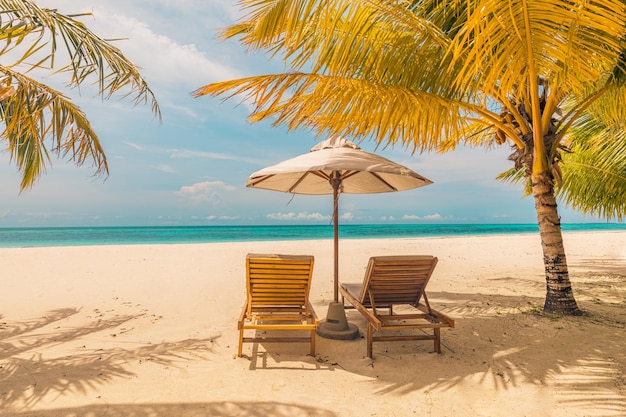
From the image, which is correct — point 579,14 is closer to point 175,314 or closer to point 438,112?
point 438,112

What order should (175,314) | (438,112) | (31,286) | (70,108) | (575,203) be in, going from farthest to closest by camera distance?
(575,203) < (31,286) < (175,314) < (70,108) < (438,112)

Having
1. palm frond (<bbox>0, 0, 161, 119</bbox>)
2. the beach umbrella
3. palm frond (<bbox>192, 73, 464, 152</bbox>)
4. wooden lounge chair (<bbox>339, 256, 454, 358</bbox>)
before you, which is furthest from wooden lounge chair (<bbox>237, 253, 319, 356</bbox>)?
palm frond (<bbox>0, 0, 161, 119</bbox>)

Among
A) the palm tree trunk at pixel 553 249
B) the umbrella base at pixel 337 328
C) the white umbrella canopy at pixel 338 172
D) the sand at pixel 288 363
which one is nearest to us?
the sand at pixel 288 363

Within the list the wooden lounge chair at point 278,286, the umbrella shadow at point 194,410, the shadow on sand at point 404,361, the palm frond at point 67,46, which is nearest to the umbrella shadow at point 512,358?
the shadow on sand at point 404,361

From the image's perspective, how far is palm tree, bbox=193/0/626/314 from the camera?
3301mm

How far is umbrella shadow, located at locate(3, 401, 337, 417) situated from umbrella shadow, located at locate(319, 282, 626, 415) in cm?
71

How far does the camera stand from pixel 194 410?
8.12ft

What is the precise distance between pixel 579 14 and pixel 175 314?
210 inches

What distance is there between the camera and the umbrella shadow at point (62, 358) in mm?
2756

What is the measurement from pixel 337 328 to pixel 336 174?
1.81 meters

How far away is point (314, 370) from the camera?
3178mm

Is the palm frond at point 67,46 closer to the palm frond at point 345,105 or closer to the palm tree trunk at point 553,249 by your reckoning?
the palm frond at point 345,105

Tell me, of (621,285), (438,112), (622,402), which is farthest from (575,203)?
(622,402)

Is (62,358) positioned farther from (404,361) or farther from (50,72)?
(404,361)
